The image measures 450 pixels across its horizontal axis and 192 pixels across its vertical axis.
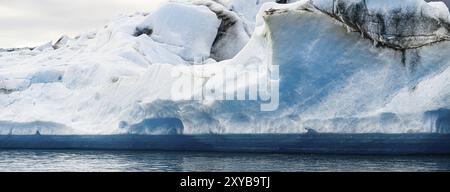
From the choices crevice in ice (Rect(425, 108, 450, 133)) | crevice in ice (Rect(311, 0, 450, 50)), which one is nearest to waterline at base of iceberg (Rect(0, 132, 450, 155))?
crevice in ice (Rect(425, 108, 450, 133))

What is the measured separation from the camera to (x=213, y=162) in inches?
475

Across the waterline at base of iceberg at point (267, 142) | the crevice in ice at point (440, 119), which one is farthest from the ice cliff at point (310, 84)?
the waterline at base of iceberg at point (267, 142)

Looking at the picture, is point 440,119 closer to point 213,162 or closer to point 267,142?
point 267,142

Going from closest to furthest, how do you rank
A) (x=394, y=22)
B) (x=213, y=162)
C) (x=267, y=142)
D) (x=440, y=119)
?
1. (x=440, y=119)
2. (x=213, y=162)
3. (x=394, y=22)
4. (x=267, y=142)

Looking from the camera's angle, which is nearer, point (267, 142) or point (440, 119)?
point (440, 119)

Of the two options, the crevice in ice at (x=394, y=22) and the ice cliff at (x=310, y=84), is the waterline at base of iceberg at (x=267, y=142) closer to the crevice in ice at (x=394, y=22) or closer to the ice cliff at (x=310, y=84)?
the ice cliff at (x=310, y=84)

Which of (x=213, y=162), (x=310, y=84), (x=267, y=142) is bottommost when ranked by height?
(x=213, y=162)

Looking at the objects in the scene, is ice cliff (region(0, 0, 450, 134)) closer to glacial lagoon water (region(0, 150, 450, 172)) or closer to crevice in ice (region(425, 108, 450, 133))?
crevice in ice (region(425, 108, 450, 133))

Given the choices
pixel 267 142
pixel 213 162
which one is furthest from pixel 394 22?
pixel 213 162

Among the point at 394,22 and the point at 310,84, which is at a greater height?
the point at 394,22

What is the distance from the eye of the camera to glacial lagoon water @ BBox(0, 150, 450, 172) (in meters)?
11.0

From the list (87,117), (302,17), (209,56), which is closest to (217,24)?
(209,56)

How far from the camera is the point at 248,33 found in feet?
69.1
